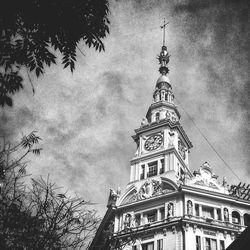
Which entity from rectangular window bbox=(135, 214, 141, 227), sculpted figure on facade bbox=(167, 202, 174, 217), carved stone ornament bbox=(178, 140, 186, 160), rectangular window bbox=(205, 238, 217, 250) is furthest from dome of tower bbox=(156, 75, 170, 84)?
rectangular window bbox=(205, 238, 217, 250)

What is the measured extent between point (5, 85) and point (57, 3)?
2.46 meters

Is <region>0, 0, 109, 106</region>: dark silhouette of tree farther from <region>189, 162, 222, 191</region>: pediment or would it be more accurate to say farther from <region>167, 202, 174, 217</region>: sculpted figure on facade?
<region>189, 162, 222, 191</region>: pediment

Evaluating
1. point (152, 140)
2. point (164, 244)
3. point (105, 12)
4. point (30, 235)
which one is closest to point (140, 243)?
point (164, 244)

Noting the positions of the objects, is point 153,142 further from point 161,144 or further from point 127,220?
point 127,220

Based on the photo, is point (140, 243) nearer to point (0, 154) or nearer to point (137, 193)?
point (137, 193)

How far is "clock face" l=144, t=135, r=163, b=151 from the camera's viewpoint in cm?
5019

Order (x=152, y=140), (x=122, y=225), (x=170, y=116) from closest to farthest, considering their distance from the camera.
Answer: (x=122, y=225)
(x=152, y=140)
(x=170, y=116)

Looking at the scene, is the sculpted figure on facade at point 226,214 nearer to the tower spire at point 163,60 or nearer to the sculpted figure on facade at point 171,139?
the sculpted figure on facade at point 171,139

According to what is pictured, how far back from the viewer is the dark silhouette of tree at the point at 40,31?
9.30 m

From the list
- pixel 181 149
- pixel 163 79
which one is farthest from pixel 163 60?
pixel 181 149

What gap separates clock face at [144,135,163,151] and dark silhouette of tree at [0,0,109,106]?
40.5 meters

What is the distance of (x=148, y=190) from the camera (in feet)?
144

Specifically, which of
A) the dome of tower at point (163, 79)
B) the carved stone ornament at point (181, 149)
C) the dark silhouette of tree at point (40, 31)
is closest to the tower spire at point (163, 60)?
the dome of tower at point (163, 79)

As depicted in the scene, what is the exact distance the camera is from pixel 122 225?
140 ft
